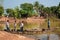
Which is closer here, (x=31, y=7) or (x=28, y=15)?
(x=28, y=15)

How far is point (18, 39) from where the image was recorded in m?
19.4

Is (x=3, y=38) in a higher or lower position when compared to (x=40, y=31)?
higher

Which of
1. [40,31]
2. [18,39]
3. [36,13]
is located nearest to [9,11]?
[36,13]

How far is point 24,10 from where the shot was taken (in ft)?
256

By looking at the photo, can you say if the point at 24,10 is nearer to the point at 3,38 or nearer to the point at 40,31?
the point at 40,31

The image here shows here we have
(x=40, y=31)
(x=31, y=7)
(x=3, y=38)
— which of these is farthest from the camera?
(x=31, y=7)

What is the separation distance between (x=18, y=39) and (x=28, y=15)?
5743cm

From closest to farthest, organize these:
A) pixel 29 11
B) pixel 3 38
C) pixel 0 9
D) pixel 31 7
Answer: pixel 3 38 → pixel 0 9 → pixel 29 11 → pixel 31 7

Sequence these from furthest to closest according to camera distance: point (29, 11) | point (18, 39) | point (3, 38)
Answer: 1. point (29, 11)
2. point (18, 39)
3. point (3, 38)

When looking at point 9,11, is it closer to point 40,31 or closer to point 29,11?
point 29,11

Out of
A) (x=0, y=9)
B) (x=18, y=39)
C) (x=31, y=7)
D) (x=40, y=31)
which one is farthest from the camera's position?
(x=31, y=7)

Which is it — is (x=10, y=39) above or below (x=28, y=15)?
above

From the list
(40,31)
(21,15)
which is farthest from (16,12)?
(40,31)

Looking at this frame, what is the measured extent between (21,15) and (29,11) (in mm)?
3860
